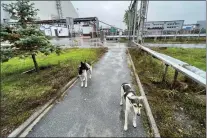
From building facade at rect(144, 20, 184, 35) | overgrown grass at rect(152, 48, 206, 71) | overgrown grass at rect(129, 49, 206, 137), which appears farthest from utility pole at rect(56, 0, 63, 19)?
overgrown grass at rect(129, 49, 206, 137)

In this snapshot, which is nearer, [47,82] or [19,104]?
[19,104]

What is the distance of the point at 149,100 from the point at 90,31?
110 ft

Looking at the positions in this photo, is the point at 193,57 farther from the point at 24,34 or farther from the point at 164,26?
the point at 164,26

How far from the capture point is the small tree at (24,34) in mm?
5086

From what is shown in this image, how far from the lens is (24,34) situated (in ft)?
17.6

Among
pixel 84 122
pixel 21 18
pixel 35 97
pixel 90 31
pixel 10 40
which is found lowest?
pixel 84 122

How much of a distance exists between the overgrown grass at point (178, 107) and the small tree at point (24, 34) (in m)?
4.67

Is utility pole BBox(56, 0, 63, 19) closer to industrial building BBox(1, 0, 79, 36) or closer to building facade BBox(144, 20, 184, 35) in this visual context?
industrial building BBox(1, 0, 79, 36)

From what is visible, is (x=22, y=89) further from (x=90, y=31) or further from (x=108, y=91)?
(x=90, y=31)

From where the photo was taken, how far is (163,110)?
118 inches

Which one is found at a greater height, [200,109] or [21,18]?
[21,18]

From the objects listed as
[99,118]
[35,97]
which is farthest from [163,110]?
[35,97]

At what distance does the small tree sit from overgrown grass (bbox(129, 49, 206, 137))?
4.67 meters

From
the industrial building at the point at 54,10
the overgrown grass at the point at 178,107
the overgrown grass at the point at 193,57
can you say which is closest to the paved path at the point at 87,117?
the overgrown grass at the point at 178,107
